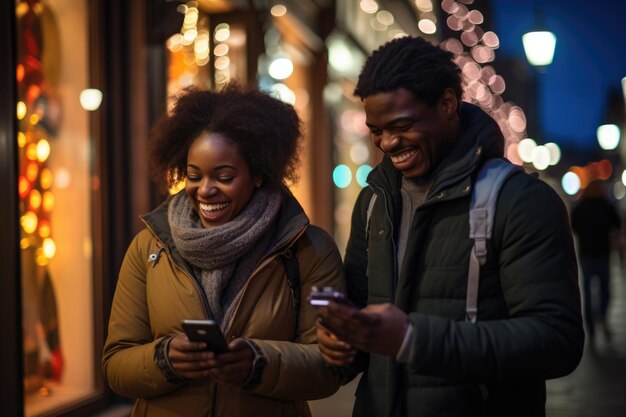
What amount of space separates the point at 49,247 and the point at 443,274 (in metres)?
4.25

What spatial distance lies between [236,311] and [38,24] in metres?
3.94

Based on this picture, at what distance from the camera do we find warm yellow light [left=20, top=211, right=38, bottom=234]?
5688 mm

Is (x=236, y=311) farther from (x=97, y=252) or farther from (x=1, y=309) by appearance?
(x=97, y=252)

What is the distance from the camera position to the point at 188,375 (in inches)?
109

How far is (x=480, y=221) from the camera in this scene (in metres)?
2.57

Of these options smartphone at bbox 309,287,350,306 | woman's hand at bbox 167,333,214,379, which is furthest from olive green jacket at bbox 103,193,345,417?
smartphone at bbox 309,287,350,306

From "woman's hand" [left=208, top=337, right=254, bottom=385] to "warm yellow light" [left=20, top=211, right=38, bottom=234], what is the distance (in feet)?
11.0

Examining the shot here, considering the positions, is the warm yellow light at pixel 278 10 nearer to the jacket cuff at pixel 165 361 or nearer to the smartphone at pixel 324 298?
the jacket cuff at pixel 165 361

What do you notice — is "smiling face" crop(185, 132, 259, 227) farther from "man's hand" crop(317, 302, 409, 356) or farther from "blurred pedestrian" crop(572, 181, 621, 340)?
"blurred pedestrian" crop(572, 181, 621, 340)

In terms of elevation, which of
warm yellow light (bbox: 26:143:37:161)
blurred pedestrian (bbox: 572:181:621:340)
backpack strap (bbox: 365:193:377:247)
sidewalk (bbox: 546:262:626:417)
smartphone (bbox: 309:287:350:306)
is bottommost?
sidewalk (bbox: 546:262:626:417)

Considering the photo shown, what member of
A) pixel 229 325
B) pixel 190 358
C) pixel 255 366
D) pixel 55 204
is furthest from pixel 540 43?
pixel 190 358

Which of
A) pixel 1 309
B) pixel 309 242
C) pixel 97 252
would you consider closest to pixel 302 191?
pixel 97 252

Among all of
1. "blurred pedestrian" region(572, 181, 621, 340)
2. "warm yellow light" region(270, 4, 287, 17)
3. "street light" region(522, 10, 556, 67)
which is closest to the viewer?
"warm yellow light" region(270, 4, 287, 17)

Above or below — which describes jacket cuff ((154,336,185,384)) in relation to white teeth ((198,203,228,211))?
below
